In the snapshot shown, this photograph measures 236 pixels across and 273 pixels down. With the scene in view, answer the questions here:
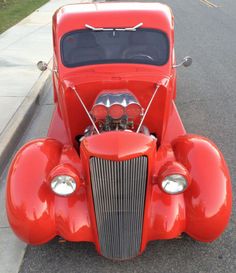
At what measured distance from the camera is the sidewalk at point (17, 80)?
4.30 m

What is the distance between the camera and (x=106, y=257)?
12.9 ft

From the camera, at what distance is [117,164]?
344cm

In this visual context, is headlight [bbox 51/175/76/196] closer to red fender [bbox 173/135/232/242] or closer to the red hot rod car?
the red hot rod car

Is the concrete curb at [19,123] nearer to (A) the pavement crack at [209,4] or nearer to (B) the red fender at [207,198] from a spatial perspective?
(B) the red fender at [207,198]

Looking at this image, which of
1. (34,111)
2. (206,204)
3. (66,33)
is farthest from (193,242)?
(34,111)

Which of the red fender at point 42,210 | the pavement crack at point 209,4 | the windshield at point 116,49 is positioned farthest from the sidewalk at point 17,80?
the pavement crack at point 209,4

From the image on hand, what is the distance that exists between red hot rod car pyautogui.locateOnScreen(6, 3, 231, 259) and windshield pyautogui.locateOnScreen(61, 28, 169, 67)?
0.01m

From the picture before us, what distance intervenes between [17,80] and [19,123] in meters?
2.34

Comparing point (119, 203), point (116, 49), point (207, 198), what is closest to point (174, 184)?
point (207, 198)

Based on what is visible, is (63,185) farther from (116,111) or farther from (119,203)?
(116,111)

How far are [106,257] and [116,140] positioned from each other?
3.79 feet

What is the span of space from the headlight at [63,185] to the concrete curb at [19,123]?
221 cm

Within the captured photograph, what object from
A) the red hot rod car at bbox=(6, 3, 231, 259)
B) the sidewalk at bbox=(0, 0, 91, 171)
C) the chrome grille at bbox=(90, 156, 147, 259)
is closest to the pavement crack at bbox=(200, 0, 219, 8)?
the sidewalk at bbox=(0, 0, 91, 171)

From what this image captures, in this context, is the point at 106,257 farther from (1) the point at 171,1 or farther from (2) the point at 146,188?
(1) the point at 171,1
